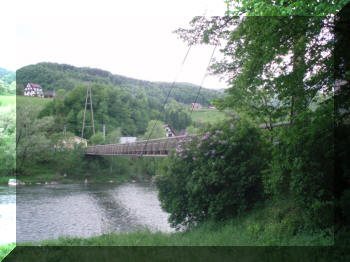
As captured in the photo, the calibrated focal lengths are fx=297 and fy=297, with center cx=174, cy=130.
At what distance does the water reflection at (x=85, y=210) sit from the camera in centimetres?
637

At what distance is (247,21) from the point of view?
353 centimetres

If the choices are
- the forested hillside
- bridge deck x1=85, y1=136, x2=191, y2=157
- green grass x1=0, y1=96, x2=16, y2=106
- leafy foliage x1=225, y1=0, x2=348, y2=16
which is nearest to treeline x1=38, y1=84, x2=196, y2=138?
bridge deck x1=85, y1=136, x2=191, y2=157

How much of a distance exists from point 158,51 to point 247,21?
195 inches

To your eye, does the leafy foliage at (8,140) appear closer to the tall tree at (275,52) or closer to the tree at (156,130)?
the tree at (156,130)

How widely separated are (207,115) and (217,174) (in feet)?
5.80

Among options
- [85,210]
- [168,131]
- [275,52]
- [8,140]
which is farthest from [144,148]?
[8,140]

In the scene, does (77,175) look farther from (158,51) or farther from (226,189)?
(226,189)

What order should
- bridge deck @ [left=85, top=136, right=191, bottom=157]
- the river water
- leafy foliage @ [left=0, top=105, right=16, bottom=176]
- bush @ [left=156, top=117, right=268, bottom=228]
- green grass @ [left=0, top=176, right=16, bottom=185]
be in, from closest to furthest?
bush @ [left=156, top=117, right=268, bottom=228]
bridge deck @ [left=85, top=136, right=191, bottom=157]
the river water
leafy foliage @ [left=0, top=105, right=16, bottom=176]
green grass @ [left=0, top=176, right=16, bottom=185]

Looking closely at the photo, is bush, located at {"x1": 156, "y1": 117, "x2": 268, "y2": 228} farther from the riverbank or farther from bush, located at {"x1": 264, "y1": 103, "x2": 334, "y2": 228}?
the riverbank

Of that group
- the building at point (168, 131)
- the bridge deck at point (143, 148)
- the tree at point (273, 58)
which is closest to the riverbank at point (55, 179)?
the bridge deck at point (143, 148)

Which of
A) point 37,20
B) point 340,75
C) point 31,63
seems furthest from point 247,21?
point 31,63

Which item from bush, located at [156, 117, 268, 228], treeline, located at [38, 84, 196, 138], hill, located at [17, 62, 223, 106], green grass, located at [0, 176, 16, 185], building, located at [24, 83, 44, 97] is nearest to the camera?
bush, located at [156, 117, 268, 228]

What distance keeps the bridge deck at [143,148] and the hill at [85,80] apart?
1.30 m

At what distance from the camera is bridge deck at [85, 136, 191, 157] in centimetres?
548
